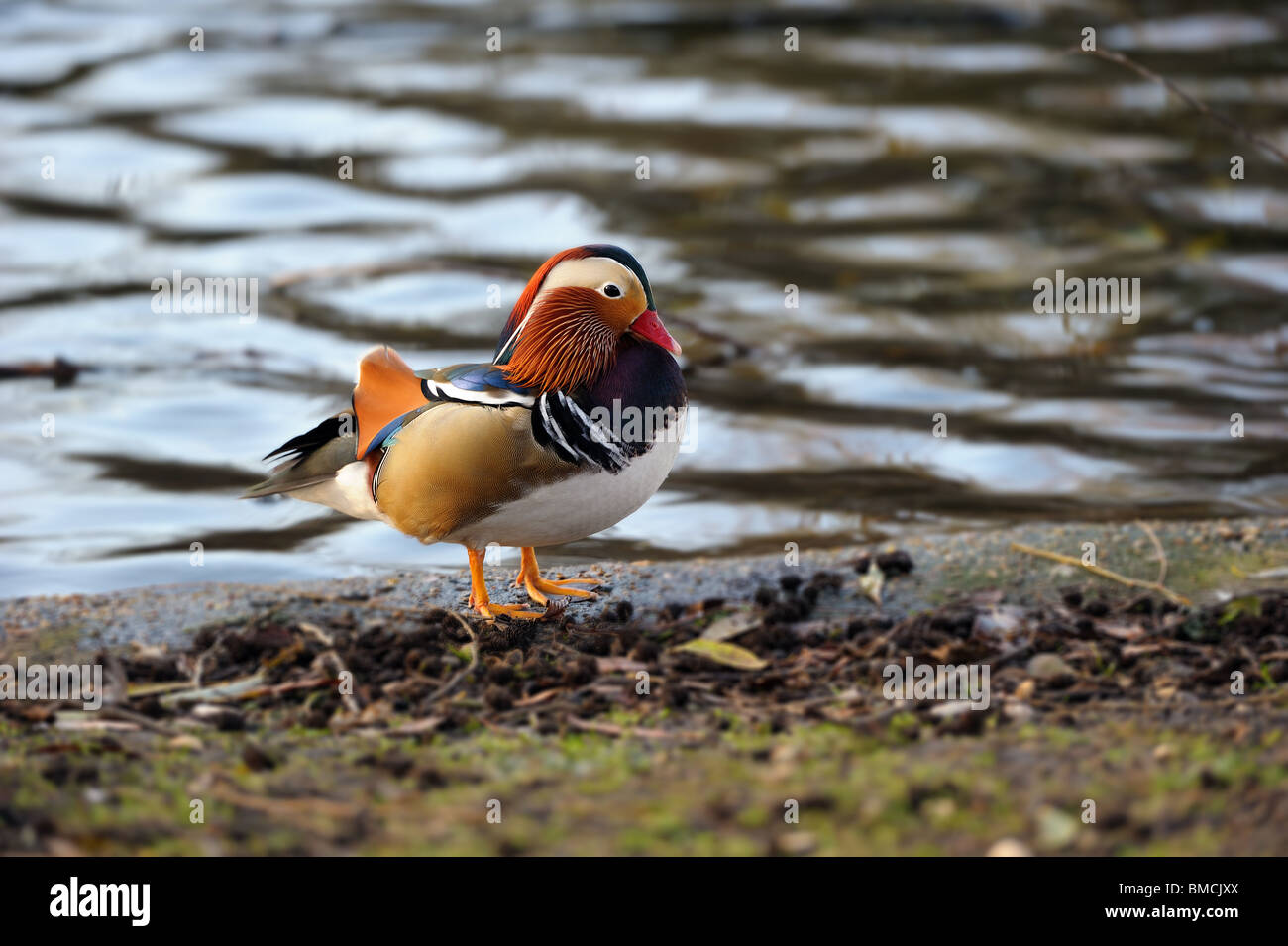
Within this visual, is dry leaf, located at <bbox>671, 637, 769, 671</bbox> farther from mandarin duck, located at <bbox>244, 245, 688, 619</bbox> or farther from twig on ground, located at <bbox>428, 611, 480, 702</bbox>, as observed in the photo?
twig on ground, located at <bbox>428, 611, 480, 702</bbox>

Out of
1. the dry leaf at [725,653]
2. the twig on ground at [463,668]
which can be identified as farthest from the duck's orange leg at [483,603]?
the dry leaf at [725,653]

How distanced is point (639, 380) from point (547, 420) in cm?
31

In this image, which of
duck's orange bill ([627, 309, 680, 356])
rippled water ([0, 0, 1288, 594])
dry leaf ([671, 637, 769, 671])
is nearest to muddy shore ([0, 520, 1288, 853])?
dry leaf ([671, 637, 769, 671])

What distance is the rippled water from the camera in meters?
6.70

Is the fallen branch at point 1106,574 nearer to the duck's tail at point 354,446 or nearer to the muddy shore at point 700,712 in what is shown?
the muddy shore at point 700,712

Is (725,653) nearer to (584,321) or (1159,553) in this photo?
(584,321)

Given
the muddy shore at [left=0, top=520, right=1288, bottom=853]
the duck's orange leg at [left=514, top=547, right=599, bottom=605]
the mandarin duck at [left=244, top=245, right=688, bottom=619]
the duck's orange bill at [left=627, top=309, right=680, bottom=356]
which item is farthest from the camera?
the duck's orange leg at [left=514, top=547, right=599, bottom=605]

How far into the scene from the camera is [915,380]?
7789 millimetres

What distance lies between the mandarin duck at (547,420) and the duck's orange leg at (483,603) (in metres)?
0.11

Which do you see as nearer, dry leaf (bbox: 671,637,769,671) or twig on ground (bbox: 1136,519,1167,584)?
dry leaf (bbox: 671,637,769,671)

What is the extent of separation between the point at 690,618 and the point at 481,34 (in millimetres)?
10866

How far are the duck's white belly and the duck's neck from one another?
14 cm

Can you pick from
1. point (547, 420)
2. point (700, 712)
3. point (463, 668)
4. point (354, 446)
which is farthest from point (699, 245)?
point (700, 712)
